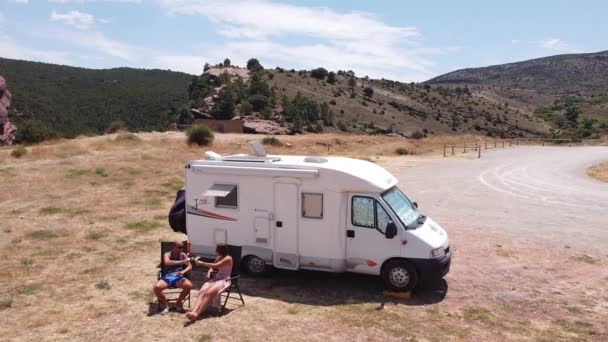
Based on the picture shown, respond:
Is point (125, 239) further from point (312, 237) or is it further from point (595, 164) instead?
point (595, 164)

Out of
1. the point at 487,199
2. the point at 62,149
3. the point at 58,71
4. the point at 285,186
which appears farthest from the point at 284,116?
the point at 58,71

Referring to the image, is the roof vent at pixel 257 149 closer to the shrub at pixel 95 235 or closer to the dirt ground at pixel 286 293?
the dirt ground at pixel 286 293

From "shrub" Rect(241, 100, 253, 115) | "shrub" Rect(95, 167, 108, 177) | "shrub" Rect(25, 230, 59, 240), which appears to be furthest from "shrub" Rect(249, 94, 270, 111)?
"shrub" Rect(25, 230, 59, 240)

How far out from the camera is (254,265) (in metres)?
11.0

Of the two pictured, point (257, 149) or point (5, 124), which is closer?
point (257, 149)

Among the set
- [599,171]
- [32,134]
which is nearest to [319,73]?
[32,134]

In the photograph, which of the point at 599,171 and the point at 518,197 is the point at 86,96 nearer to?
the point at 599,171

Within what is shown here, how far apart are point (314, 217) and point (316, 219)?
57 mm

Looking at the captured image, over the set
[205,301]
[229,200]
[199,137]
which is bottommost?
[205,301]

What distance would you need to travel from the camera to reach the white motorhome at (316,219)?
32.7 ft

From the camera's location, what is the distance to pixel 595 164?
3778 cm

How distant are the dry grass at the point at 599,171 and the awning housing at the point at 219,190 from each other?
25.8 meters

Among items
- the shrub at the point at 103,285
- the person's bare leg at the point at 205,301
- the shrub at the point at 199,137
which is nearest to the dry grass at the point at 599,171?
the shrub at the point at 199,137

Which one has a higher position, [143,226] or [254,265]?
[254,265]
